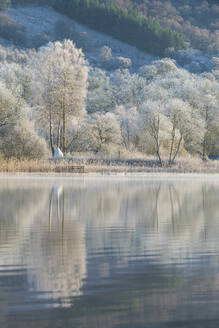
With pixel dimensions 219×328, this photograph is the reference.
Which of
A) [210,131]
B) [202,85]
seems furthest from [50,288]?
[202,85]

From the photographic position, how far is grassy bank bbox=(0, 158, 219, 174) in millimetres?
37625

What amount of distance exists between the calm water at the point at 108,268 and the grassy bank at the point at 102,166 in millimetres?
19304

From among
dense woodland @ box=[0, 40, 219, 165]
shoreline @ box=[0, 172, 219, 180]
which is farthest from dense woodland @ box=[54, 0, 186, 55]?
shoreline @ box=[0, 172, 219, 180]

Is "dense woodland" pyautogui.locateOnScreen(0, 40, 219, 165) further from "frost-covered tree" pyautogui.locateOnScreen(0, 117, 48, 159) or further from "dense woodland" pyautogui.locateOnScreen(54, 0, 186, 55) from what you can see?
"dense woodland" pyautogui.locateOnScreen(54, 0, 186, 55)

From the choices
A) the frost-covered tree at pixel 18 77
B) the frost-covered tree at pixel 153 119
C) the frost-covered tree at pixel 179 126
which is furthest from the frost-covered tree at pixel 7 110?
the frost-covered tree at pixel 18 77

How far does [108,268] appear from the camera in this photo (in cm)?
911

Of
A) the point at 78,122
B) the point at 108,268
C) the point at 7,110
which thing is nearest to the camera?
the point at 108,268

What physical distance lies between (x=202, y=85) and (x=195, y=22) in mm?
134006

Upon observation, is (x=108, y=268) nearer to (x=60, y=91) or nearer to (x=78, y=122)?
(x=60, y=91)

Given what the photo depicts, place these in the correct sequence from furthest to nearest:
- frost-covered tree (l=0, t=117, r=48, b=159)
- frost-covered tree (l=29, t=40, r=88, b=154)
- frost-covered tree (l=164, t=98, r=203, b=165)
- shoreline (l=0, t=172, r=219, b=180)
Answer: frost-covered tree (l=164, t=98, r=203, b=165) < frost-covered tree (l=29, t=40, r=88, b=154) < frost-covered tree (l=0, t=117, r=48, b=159) < shoreline (l=0, t=172, r=219, b=180)

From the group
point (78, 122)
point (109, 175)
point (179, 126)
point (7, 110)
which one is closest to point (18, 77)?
point (78, 122)

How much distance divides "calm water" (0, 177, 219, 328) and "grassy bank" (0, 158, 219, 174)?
19.3m

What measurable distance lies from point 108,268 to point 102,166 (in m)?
32.5

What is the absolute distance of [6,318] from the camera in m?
6.58
